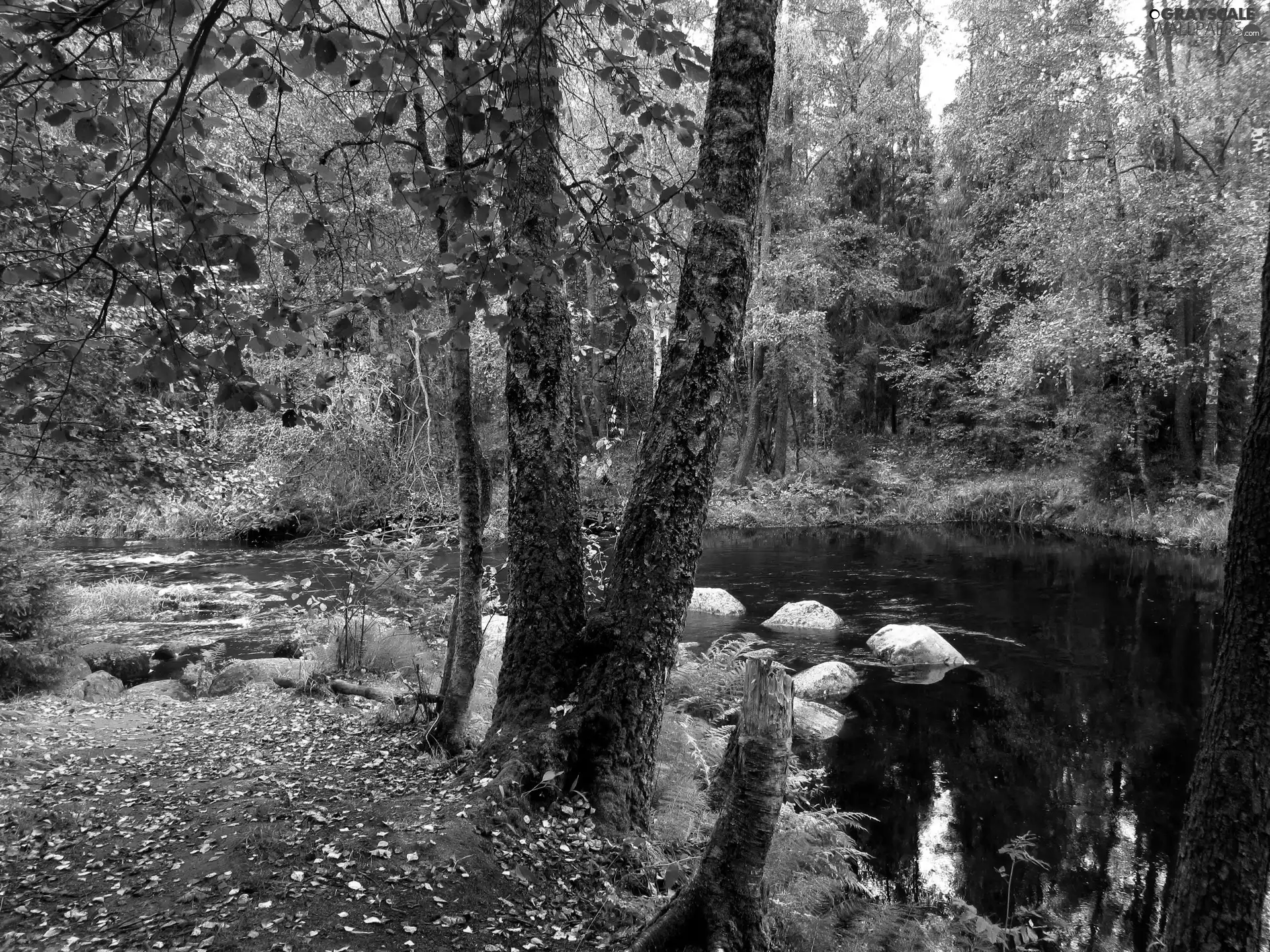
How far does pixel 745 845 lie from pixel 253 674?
25.1ft

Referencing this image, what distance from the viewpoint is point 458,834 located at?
3418 mm

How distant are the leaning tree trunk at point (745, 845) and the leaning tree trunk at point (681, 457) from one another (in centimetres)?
106

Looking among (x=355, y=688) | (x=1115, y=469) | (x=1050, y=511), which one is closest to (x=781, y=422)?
(x=1050, y=511)

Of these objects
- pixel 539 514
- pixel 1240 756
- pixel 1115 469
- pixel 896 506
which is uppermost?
pixel 539 514

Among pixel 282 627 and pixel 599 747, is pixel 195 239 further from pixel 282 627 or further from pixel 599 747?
pixel 282 627

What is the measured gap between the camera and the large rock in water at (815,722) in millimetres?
7809

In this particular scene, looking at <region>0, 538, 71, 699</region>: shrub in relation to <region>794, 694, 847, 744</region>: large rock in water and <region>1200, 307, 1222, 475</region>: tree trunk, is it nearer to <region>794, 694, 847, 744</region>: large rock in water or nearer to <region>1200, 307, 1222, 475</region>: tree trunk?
<region>794, 694, 847, 744</region>: large rock in water

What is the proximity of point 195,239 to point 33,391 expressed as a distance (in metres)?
2.69

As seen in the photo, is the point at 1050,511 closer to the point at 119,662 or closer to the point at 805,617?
the point at 805,617

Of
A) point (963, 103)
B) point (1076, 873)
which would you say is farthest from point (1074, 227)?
point (1076, 873)

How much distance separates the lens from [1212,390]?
18.5 m

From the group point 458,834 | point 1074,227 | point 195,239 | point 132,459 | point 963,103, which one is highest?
point 963,103

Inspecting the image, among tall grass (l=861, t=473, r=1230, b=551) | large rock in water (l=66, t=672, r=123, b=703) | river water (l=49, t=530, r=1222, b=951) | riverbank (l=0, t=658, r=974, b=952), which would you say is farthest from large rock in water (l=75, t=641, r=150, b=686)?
tall grass (l=861, t=473, r=1230, b=551)

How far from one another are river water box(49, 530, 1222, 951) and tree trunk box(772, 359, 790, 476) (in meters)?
9.43
